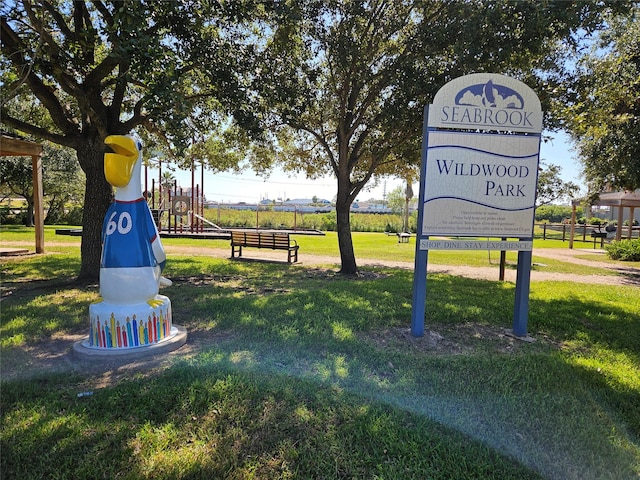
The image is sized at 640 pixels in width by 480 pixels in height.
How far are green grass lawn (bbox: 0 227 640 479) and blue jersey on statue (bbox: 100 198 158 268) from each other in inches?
41.5

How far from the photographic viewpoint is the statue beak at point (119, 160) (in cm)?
393

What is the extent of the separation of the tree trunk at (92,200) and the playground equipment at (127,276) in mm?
3916

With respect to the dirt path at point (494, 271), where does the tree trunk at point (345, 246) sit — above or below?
above

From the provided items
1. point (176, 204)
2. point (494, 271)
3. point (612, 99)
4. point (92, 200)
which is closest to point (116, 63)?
point (92, 200)

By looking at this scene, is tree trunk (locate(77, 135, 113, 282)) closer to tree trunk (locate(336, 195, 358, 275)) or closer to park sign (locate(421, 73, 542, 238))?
tree trunk (locate(336, 195, 358, 275))

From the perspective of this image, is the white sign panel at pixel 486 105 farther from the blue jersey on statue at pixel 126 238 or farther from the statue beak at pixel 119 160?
the blue jersey on statue at pixel 126 238

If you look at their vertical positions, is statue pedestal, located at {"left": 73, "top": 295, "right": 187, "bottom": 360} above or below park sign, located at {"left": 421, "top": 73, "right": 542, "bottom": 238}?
below

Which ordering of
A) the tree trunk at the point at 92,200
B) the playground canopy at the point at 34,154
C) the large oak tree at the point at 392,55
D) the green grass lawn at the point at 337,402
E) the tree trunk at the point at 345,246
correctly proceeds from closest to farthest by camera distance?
the green grass lawn at the point at 337,402
the large oak tree at the point at 392,55
the tree trunk at the point at 92,200
the tree trunk at the point at 345,246
the playground canopy at the point at 34,154

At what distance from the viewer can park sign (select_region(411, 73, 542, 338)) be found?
4566 millimetres

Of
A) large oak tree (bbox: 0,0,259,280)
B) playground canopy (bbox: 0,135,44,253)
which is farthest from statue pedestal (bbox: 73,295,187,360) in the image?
playground canopy (bbox: 0,135,44,253)

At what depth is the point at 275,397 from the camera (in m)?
3.04

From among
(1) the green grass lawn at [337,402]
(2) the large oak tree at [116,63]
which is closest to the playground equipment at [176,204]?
(2) the large oak tree at [116,63]

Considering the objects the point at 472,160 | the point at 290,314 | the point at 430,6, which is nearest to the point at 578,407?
the point at 472,160

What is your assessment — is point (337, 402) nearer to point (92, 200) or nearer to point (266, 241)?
point (92, 200)
